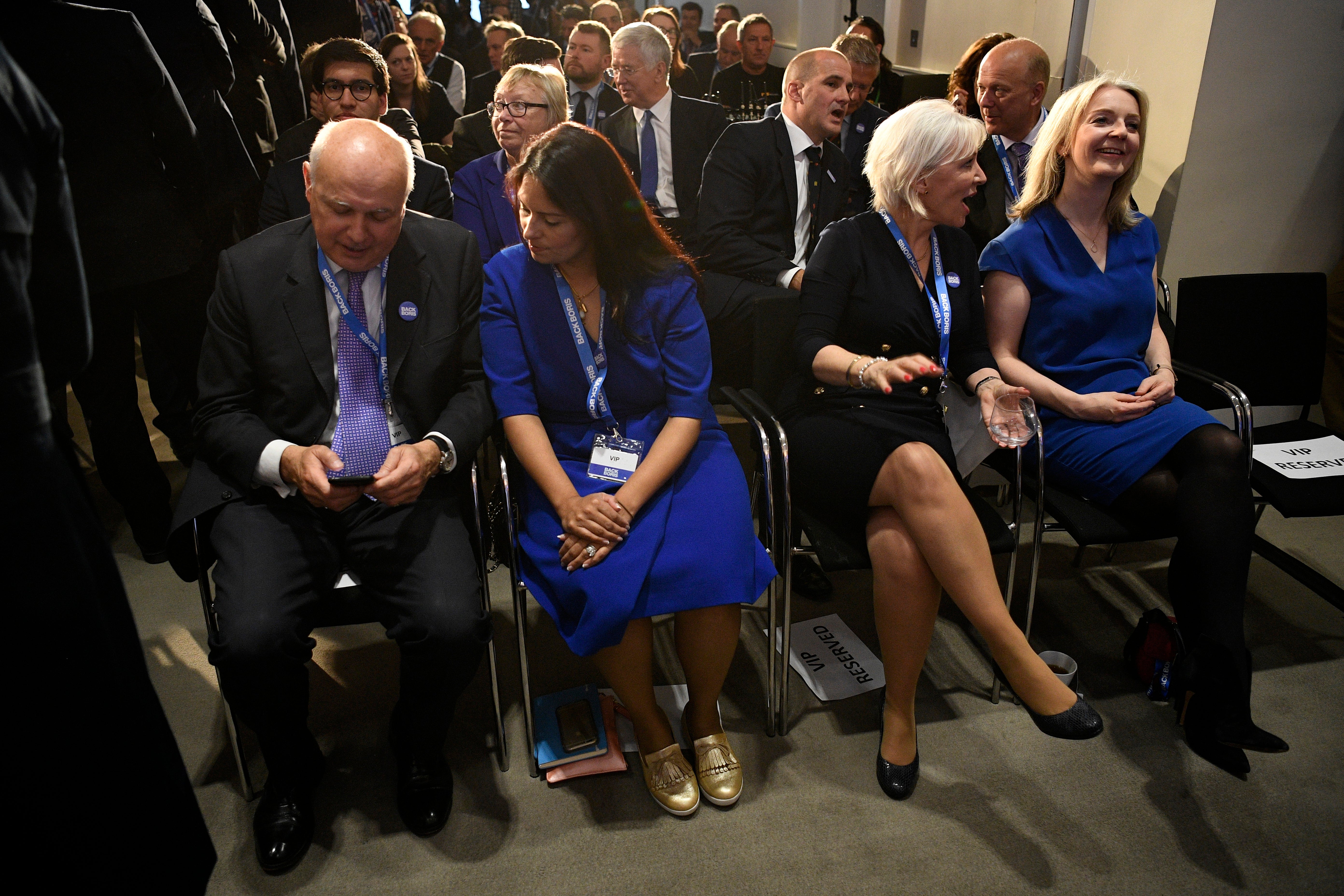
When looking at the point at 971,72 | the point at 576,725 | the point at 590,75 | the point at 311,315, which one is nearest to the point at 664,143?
the point at 590,75

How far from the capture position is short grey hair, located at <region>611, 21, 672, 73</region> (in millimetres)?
3791

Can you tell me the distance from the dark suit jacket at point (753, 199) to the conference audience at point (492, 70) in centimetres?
218

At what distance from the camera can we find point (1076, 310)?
238 centimetres

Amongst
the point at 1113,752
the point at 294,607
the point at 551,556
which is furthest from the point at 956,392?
the point at 294,607

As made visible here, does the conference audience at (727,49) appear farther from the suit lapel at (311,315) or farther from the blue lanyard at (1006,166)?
the suit lapel at (311,315)

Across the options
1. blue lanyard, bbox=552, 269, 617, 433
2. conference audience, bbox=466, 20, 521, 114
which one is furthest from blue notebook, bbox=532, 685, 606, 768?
conference audience, bbox=466, 20, 521, 114

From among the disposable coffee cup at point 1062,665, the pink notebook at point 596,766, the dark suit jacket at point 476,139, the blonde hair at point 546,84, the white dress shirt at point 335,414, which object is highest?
the blonde hair at point 546,84

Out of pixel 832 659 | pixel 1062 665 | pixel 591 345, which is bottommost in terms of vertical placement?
pixel 832 659

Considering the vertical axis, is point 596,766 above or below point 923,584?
below

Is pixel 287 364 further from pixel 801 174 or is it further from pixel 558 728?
pixel 801 174

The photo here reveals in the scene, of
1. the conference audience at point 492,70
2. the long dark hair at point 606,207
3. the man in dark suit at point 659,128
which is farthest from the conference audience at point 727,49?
the long dark hair at point 606,207

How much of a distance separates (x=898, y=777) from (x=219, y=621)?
1523 mm

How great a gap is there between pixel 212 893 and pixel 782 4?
12.6 meters

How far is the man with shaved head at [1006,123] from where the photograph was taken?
10.6ft
